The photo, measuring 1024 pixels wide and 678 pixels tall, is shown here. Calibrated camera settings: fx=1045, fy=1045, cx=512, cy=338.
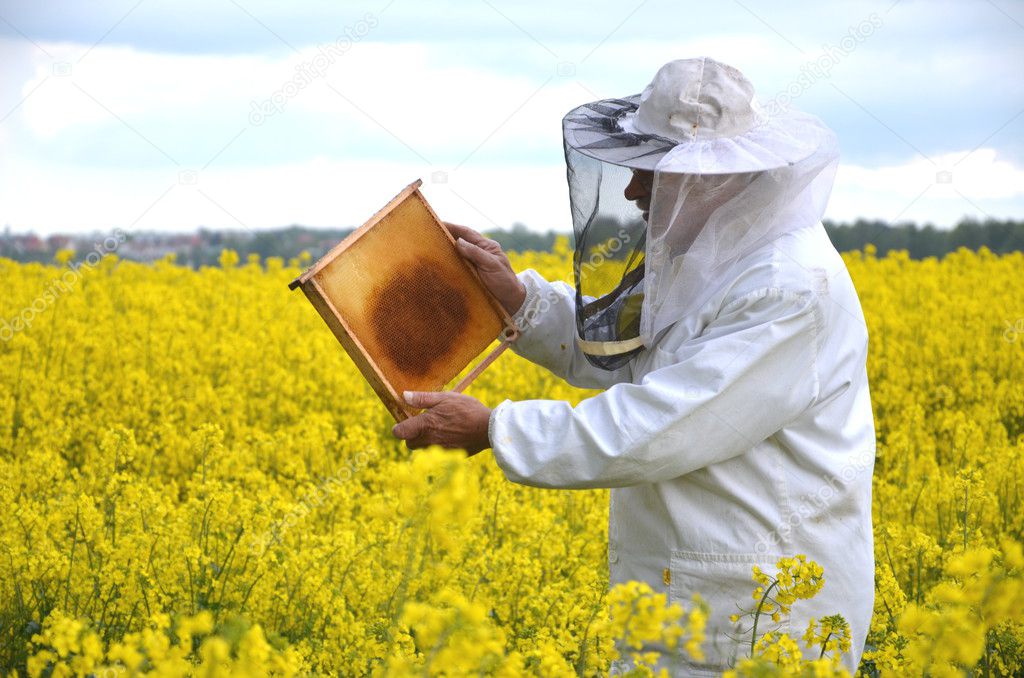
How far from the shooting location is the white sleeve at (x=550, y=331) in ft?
10.1

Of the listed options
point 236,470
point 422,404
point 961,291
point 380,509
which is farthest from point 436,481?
point 961,291

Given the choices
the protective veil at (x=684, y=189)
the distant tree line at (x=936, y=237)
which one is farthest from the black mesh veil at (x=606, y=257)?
the distant tree line at (x=936, y=237)

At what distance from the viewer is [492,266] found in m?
2.94

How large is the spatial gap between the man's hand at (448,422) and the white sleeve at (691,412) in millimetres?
114

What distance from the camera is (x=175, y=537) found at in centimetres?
346

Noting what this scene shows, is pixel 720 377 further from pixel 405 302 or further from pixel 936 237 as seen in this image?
pixel 936 237

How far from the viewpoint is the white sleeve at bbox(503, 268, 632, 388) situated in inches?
121

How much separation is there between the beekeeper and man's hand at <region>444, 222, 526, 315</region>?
1.28 ft

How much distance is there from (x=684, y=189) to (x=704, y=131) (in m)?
0.17

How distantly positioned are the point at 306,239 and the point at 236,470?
29.8ft

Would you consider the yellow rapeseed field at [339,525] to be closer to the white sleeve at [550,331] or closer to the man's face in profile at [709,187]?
the white sleeve at [550,331]

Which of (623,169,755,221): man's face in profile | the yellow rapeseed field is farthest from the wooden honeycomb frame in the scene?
(623,169,755,221): man's face in profile

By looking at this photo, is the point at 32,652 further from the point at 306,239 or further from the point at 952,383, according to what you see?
the point at 306,239

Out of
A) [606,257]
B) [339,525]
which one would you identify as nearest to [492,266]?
[606,257]
